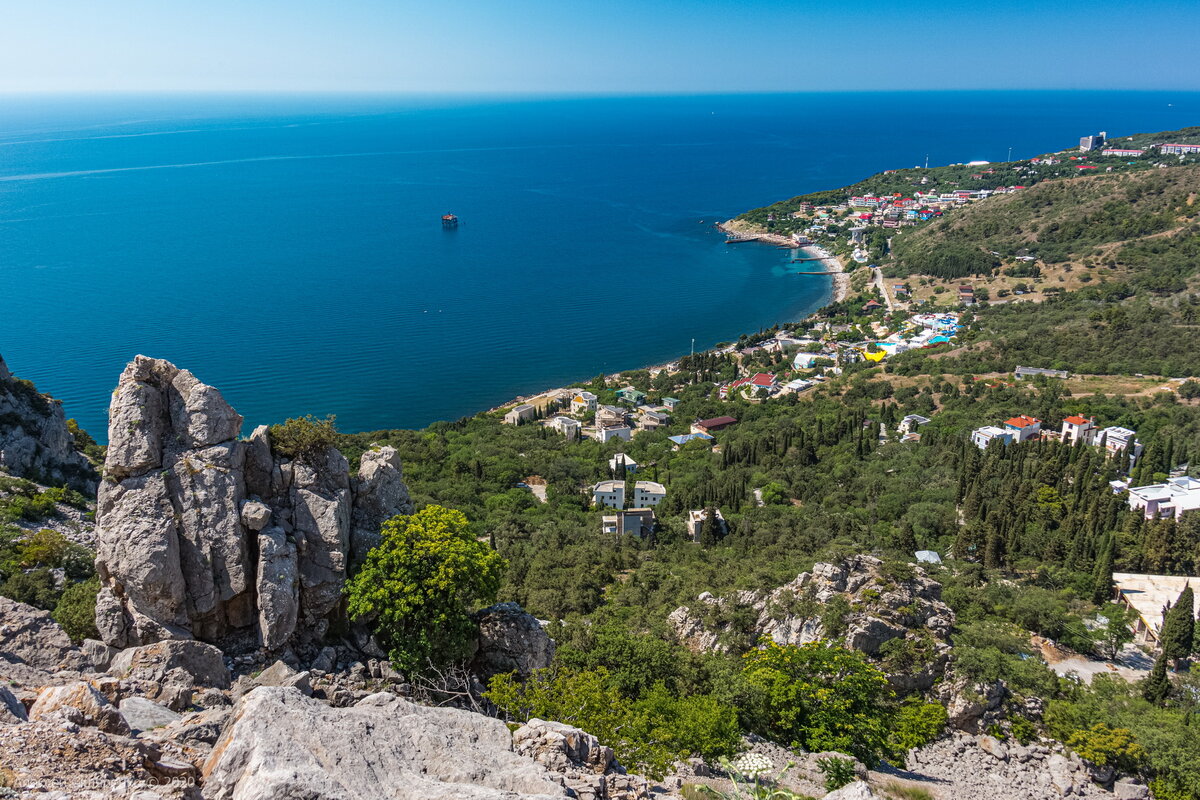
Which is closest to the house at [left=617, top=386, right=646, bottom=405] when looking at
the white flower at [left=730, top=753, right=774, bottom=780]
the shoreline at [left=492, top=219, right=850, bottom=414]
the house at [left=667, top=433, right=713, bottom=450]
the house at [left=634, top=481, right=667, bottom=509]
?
the shoreline at [left=492, top=219, right=850, bottom=414]

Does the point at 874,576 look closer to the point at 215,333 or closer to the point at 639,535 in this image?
the point at 639,535

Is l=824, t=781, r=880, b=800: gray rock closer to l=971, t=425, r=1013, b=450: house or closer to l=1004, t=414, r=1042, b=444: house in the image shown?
l=971, t=425, r=1013, b=450: house

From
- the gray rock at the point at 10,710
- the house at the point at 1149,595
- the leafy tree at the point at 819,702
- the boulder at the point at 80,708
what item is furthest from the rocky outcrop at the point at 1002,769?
the gray rock at the point at 10,710


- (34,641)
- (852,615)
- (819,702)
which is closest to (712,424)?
(852,615)

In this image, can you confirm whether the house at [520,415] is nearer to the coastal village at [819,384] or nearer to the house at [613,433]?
the coastal village at [819,384]

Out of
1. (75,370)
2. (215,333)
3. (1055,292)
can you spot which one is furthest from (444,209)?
(1055,292)
